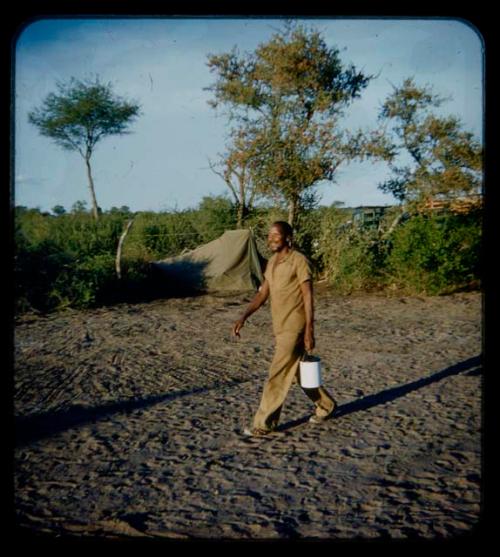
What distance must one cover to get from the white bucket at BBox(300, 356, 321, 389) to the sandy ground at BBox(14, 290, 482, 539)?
43 cm

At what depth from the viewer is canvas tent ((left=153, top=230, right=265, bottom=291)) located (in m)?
14.6

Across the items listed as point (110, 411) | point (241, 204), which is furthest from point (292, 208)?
point (110, 411)

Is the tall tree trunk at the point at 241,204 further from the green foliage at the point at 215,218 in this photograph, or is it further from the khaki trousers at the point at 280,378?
the khaki trousers at the point at 280,378

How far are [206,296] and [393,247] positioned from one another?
5201 mm

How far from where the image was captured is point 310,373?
14.6 feet

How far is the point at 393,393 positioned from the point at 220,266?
31.1 feet

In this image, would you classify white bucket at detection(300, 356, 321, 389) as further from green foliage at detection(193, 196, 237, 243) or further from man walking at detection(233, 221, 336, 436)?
green foliage at detection(193, 196, 237, 243)

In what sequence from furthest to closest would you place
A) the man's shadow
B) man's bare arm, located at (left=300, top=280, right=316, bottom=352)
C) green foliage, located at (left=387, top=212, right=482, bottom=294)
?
green foliage, located at (left=387, top=212, right=482, bottom=294), the man's shadow, man's bare arm, located at (left=300, top=280, right=316, bottom=352)

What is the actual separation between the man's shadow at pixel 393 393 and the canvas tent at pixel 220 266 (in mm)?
8389

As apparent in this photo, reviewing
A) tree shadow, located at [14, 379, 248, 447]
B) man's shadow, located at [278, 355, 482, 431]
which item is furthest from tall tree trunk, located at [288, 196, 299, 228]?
tree shadow, located at [14, 379, 248, 447]

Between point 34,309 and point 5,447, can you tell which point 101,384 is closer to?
point 5,447

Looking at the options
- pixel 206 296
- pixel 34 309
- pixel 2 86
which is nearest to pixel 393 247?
pixel 206 296

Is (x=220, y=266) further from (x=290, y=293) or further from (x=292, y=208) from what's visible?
(x=290, y=293)

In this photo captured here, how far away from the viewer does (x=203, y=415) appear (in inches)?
200
